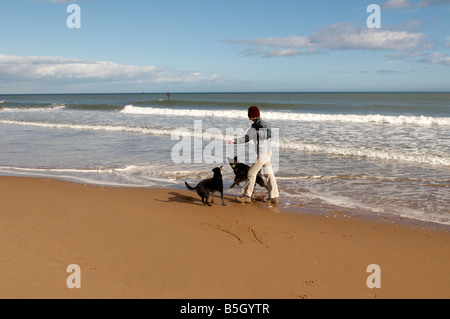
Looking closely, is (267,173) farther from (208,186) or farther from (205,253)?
(205,253)

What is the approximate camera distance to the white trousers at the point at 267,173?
22.0 feet

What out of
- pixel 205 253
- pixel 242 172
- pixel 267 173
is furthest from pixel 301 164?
pixel 205 253

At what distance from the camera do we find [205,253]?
4438 millimetres

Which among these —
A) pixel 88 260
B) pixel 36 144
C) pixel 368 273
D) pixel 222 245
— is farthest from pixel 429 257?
pixel 36 144

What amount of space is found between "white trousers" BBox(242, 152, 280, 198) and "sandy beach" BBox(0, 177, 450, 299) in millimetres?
487

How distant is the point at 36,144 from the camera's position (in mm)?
14641

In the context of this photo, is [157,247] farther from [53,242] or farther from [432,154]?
[432,154]

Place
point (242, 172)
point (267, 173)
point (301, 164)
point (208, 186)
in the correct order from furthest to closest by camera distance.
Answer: point (301, 164) → point (242, 172) → point (267, 173) → point (208, 186)

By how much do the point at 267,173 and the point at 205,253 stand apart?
2822mm

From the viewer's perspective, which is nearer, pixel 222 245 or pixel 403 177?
pixel 222 245

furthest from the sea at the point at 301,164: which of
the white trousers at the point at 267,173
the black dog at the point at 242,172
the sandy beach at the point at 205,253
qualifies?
the sandy beach at the point at 205,253

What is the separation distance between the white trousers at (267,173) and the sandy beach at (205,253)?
487mm

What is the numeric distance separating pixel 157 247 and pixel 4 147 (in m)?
12.6

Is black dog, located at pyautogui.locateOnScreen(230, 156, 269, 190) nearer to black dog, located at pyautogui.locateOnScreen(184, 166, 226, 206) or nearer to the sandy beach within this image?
black dog, located at pyautogui.locateOnScreen(184, 166, 226, 206)
